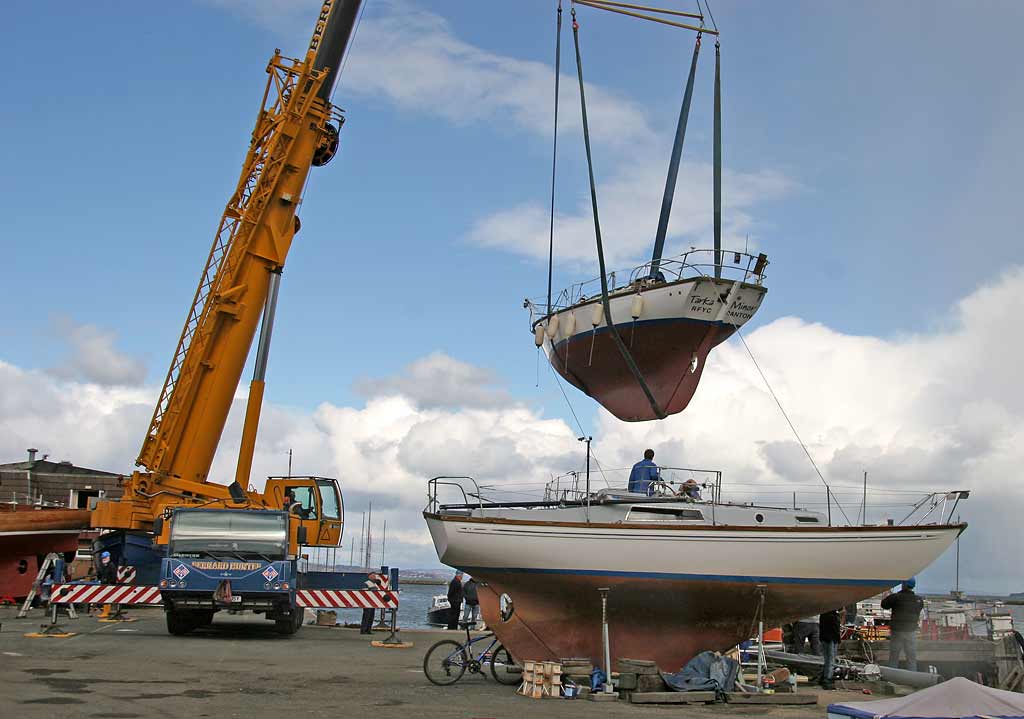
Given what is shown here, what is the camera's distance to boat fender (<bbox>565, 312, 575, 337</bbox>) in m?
20.6

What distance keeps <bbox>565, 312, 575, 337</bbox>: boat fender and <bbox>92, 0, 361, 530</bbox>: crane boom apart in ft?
23.6

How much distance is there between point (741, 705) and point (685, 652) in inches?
102

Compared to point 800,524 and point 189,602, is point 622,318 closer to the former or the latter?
point 800,524

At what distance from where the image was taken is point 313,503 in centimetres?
2238

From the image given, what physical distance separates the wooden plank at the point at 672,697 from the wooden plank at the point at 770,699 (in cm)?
28

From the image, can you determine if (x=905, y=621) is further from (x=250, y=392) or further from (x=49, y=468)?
(x=49, y=468)

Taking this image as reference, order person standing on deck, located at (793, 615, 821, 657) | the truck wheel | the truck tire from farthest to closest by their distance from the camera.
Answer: person standing on deck, located at (793, 615, 821, 657) → the truck tire → the truck wheel

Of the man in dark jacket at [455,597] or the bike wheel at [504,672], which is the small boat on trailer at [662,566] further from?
the man in dark jacket at [455,597]

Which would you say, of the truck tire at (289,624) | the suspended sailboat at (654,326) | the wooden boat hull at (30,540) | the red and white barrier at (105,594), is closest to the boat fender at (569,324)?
the suspended sailboat at (654,326)

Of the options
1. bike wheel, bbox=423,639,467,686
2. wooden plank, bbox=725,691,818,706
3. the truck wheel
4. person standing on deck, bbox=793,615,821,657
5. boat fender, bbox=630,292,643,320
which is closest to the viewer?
wooden plank, bbox=725,691,818,706

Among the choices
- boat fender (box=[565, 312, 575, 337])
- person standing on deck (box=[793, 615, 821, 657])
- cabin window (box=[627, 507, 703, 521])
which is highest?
boat fender (box=[565, 312, 575, 337])

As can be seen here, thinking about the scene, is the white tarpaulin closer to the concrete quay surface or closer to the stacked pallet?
the concrete quay surface

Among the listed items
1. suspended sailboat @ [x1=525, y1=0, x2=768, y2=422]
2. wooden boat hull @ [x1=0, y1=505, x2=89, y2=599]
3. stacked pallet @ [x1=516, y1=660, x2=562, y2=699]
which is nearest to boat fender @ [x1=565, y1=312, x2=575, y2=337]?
suspended sailboat @ [x1=525, y1=0, x2=768, y2=422]

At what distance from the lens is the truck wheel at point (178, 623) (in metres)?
18.6
